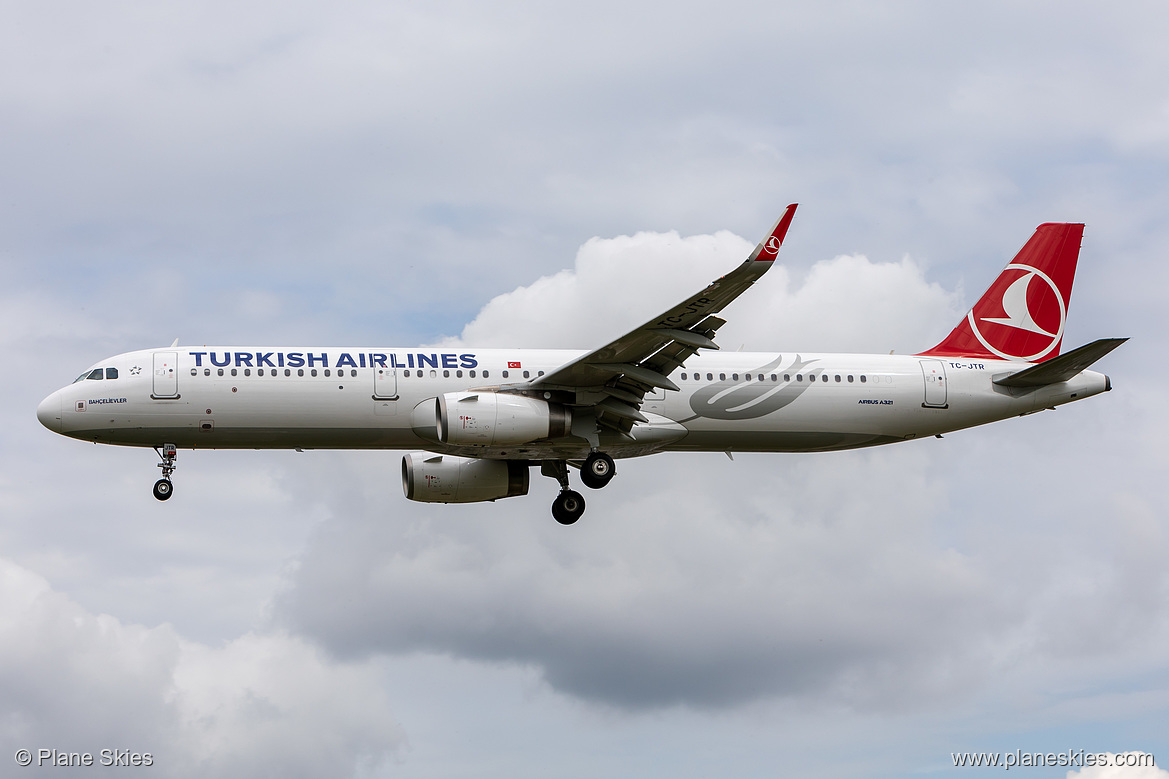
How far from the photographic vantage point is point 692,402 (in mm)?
37688

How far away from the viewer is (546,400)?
35781mm

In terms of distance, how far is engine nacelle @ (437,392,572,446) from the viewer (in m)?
34.3

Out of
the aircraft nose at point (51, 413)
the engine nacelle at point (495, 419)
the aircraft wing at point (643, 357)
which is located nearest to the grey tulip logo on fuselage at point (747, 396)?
the aircraft wing at point (643, 357)

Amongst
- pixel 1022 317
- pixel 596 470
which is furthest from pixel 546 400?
pixel 1022 317

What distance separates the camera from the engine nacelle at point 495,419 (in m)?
34.3

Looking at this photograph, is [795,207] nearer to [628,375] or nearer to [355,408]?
[628,375]

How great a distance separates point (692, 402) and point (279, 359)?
11360 millimetres

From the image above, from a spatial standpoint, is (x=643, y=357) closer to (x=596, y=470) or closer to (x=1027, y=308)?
(x=596, y=470)

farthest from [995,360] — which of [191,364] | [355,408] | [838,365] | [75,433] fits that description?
[75,433]

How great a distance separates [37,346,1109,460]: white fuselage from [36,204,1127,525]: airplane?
0.14 feet

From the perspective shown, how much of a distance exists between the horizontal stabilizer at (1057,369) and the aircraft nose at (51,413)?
26.5 metres

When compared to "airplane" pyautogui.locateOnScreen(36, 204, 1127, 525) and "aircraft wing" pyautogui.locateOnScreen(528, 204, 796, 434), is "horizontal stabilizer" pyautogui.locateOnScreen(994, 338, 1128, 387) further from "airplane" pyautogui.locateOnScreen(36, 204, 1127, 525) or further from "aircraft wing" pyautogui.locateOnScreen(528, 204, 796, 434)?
"aircraft wing" pyautogui.locateOnScreen(528, 204, 796, 434)

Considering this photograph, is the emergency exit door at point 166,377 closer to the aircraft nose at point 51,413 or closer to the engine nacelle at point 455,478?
the aircraft nose at point 51,413

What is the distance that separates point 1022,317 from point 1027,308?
1.29ft
